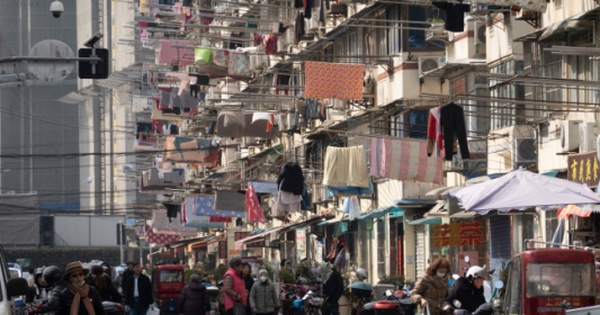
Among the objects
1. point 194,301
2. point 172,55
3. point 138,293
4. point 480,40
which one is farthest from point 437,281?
point 172,55

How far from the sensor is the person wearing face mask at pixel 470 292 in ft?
48.1

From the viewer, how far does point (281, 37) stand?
41.8 meters

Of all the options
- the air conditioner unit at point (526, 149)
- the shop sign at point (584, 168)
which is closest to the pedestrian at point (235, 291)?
the shop sign at point (584, 168)

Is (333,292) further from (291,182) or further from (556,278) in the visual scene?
(291,182)

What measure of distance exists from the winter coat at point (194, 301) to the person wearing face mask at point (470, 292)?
7.94m

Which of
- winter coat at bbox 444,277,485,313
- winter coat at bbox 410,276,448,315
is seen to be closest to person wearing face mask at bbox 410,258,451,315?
winter coat at bbox 410,276,448,315

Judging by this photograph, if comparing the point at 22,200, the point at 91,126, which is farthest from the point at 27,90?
the point at 22,200

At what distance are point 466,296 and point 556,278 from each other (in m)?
1.71

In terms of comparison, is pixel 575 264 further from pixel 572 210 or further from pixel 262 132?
pixel 262 132

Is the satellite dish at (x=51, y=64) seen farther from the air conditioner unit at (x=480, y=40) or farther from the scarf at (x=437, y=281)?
the air conditioner unit at (x=480, y=40)

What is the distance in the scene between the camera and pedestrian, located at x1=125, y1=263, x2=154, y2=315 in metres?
25.6

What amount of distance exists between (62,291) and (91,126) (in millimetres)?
100385

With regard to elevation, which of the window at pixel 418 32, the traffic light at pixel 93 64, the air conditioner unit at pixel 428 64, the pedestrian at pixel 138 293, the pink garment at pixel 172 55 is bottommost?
the pedestrian at pixel 138 293

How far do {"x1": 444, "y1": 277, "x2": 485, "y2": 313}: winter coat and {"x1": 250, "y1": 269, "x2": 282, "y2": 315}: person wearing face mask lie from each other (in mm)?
7051
